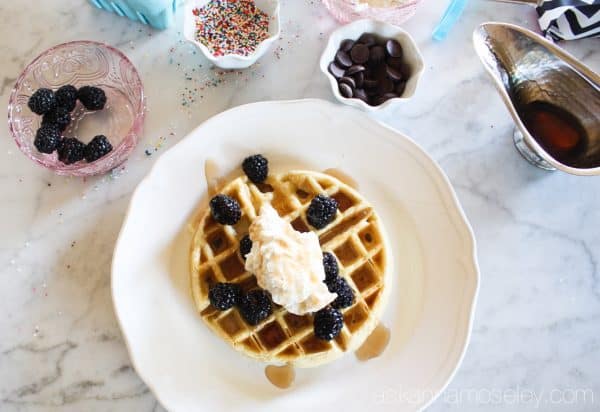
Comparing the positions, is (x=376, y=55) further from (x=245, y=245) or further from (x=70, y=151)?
(x=70, y=151)

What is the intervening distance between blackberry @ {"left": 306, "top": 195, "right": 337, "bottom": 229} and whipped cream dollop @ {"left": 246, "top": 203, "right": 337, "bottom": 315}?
8 centimetres

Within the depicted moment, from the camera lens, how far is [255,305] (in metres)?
1.38

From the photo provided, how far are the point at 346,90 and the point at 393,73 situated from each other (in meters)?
0.16

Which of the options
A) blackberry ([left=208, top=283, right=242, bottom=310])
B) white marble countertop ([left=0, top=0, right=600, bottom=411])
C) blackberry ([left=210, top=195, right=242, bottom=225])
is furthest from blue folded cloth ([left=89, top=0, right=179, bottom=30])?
blackberry ([left=208, top=283, right=242, bottom=310])

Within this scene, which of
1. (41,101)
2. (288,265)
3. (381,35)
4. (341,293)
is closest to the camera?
(288,265)

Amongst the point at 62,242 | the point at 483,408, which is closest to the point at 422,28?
the point at 483,408

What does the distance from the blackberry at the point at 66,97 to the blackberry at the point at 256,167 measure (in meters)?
0.53

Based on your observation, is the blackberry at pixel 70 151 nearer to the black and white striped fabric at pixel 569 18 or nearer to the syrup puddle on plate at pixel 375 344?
the syrup puddle on plate at pixel 375 344

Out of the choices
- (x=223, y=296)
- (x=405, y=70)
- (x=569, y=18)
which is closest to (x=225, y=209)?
(x=223, y=296)

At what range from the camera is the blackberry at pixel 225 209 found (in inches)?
56.5

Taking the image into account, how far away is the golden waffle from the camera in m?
1.44

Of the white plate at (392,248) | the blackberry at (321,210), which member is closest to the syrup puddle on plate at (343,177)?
the white plate at (392,248)

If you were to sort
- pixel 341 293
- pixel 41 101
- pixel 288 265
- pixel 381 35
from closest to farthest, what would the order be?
pixel 288 265, pixel 341 293, pixel 41 101, pixel 381 35

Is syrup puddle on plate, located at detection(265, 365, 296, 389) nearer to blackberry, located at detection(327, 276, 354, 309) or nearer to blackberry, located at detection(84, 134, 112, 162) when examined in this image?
blackberry, located at detection(327, 276, 354, 309)
